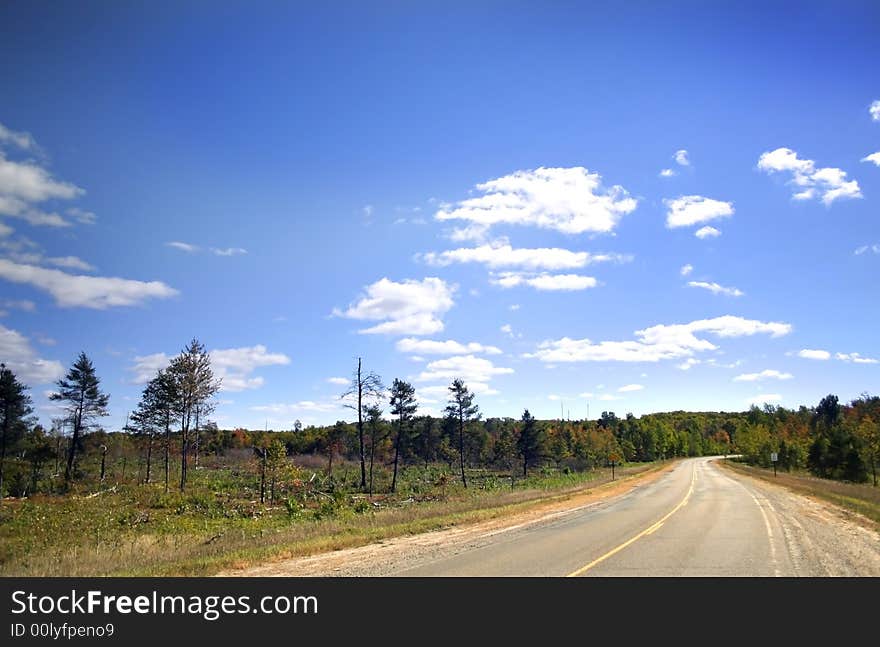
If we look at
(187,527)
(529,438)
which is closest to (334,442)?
(529,438)

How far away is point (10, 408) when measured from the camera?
47.9 metres

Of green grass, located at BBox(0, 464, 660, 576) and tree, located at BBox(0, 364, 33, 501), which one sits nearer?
green grass, located at BBox(0, 464, 660, 576)

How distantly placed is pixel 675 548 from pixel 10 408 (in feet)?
182

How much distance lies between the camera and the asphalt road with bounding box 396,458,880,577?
445 inches

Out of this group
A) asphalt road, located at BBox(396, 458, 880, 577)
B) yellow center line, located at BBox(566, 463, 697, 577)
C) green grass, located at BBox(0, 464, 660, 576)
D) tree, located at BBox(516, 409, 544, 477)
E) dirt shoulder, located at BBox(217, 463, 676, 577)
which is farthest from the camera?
tree, located at BBox(516, 409, 544, 477)

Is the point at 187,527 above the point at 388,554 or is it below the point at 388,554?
below

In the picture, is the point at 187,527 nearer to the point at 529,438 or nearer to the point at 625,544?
the point at 625,544

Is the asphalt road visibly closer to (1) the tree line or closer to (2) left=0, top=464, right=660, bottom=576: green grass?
(2) left=0, top=464, right=660, bottom=576: green grass

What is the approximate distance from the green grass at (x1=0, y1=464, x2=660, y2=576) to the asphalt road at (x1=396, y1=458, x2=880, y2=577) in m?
4.38

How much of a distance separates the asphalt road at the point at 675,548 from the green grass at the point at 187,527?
438cm

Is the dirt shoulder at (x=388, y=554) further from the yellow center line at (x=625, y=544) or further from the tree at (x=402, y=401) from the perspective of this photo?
A: the tree at (x=402, y=401)

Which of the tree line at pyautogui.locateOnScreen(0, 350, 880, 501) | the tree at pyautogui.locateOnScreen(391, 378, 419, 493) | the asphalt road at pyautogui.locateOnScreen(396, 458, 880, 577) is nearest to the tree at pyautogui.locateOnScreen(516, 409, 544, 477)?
the tree line at pyautogui.locateOnScreen(0, 350, 880, 501)
